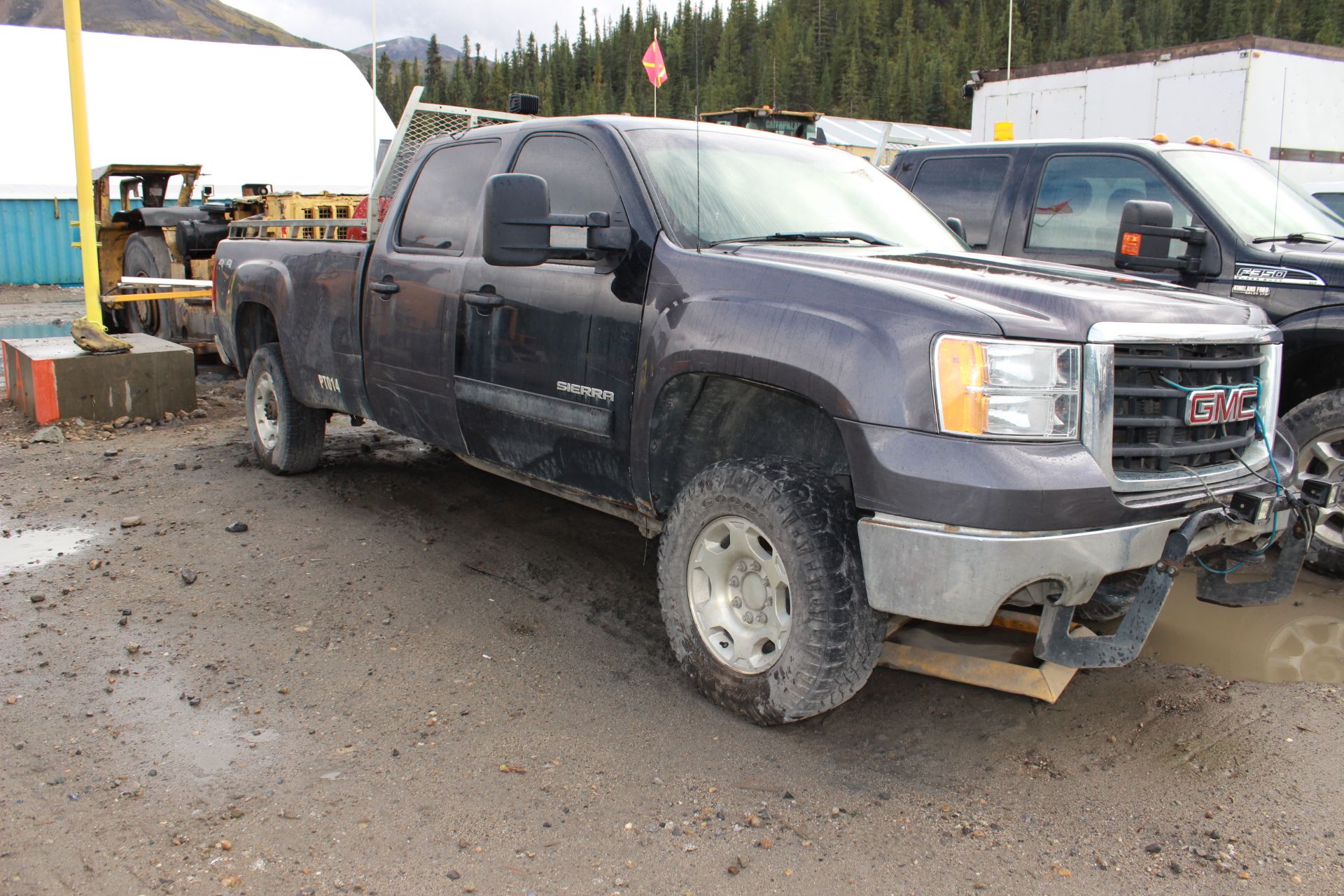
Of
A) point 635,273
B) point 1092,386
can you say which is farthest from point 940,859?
point 635,273

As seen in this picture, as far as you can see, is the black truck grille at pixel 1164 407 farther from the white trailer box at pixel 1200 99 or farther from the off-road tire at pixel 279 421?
the white trailer box at pixel 1200 99

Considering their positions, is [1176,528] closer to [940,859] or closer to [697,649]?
[940,859]

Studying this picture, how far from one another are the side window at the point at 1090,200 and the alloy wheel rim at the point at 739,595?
3178mm

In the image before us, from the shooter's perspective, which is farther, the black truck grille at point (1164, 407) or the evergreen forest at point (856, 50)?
the evergreen forest at point (856, 50)

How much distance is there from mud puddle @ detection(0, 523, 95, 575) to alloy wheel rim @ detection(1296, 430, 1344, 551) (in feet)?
18.3

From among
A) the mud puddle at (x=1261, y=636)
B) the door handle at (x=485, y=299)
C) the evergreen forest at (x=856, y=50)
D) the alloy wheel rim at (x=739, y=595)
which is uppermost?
the evergreen forest at (x=856, y=50)

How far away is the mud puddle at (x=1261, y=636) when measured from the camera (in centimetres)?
399

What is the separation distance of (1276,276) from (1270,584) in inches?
83.2

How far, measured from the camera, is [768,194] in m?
4.06

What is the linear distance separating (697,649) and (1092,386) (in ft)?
4.81

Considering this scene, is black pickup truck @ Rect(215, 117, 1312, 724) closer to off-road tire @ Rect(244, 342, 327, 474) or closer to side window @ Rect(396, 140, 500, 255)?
side window @ Rect(396, 140, 500, 255)

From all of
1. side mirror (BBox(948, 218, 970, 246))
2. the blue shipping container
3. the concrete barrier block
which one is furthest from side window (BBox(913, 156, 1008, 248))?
the blue shipping container

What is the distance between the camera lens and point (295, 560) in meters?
4.90

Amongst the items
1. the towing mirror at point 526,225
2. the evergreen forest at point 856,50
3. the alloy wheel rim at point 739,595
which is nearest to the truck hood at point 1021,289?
the towing mirror at point 526,225
